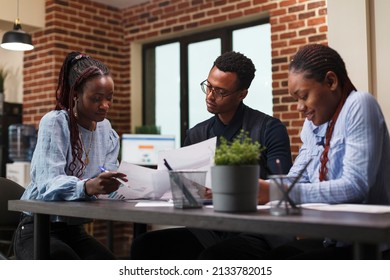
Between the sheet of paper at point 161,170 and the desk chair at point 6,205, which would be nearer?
the sheet of paper at point 161,170

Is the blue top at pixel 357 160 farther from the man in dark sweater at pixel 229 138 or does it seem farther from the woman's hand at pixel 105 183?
the woman's hand at pixel 105 183

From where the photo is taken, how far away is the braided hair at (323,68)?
1.48m

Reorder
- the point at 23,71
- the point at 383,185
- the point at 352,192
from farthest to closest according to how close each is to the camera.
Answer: the point at 23,71 < the point at 383,185 < the point at 352,192

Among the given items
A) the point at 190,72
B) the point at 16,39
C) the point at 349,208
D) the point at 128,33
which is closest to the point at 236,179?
the point at 349,208

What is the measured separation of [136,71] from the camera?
5672 mm

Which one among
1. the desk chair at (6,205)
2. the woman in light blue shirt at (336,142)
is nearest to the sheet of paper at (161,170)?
the woman in light blue shirt at (336,142)

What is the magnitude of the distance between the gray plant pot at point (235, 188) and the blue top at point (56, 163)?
0.61 m

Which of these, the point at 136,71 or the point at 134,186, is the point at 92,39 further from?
the point at 134,186

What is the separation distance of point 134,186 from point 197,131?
0.53 metres

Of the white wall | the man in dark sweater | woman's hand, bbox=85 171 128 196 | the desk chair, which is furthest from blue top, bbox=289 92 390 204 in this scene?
the white wall

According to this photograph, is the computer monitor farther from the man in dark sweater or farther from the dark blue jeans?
the dark blue jeans

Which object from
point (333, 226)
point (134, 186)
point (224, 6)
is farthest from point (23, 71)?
point (333, 226)

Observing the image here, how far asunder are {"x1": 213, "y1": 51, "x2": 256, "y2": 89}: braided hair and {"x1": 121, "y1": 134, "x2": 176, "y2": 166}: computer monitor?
2.83m

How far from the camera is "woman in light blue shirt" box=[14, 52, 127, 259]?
5.62 feet
